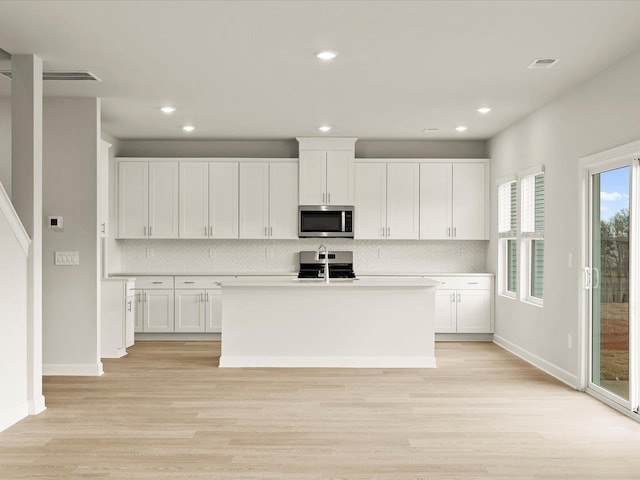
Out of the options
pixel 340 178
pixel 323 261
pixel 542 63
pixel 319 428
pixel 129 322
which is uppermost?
pixel 542 63

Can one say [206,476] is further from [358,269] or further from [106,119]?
[358,269]

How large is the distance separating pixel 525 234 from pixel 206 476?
4.77m

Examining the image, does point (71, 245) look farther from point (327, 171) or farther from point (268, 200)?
point (327, 171)

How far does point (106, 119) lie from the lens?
7234 mm

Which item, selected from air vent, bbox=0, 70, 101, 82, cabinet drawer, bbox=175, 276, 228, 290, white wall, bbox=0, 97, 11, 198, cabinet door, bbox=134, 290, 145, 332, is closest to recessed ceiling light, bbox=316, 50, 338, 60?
air vent, bbox=0, 70, 101, 82

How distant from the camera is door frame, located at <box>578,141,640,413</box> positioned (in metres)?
4.61

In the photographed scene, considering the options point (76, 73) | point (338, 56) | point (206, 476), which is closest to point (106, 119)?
point (76, 73)

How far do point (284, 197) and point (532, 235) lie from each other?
128 inches

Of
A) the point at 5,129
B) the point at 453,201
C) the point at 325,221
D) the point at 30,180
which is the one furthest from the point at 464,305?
the point at 5,129

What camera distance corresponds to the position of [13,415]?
4.42 m

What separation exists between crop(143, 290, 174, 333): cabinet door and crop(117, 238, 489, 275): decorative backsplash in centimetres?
67

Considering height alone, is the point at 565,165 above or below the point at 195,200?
above

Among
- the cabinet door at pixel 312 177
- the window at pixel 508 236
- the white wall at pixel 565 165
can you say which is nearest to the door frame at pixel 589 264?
the white wall at pixel 565 165

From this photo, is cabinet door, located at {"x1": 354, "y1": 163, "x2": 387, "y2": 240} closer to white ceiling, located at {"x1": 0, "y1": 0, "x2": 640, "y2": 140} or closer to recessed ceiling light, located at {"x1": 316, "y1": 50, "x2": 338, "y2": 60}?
white ceiling, located at {"x1": 0, "y1": 0, "x2": 640, "y2": 140}
